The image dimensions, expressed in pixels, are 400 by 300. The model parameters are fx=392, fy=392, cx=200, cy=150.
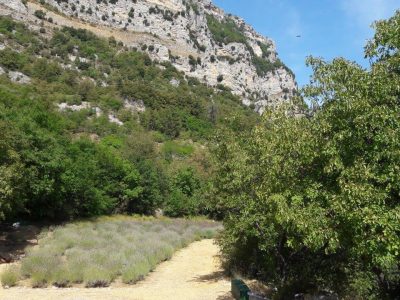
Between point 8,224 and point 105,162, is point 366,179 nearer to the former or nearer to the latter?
point 8,224

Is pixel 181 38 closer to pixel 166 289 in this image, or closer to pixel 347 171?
pixel 166 289

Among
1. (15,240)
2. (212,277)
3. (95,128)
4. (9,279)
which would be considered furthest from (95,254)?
(95,128)

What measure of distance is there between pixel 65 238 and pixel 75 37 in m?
98.5

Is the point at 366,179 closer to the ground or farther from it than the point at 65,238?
farther from it

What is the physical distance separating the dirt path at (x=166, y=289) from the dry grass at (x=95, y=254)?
81 centimetres

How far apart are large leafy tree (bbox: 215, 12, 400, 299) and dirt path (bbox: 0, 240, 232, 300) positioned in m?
6.08

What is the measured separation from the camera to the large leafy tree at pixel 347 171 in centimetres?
829

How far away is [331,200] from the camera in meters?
9.10

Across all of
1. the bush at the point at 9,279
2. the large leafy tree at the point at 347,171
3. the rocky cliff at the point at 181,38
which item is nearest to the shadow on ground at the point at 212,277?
the large leafy tree at the point at 347,171

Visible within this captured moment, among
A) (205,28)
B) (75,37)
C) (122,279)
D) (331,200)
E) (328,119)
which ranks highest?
(205,28)

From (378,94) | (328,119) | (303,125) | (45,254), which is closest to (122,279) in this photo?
(45,254)

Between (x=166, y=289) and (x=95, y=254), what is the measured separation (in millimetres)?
6354

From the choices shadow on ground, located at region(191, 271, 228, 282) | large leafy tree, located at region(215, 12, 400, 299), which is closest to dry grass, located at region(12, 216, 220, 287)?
shadow on ground, located at region(191, 271, 228, 282)

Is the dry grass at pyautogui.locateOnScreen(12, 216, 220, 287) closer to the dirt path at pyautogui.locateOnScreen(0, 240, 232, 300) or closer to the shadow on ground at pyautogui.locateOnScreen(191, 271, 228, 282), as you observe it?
the dirt path at pyautogui.locateOnScreen(0, 240, 232, 300)
